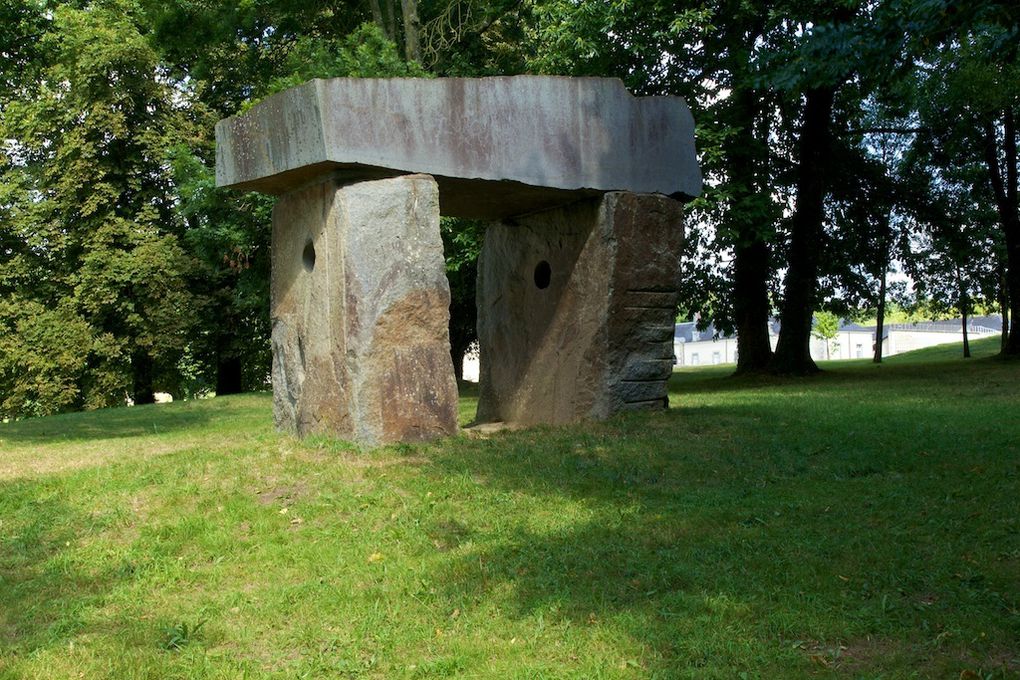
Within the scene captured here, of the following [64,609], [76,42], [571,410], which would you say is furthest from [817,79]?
[76,42]

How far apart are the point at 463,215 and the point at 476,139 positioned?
2.17 meters

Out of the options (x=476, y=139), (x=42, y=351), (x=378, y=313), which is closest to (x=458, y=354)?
(x=42, y=351)

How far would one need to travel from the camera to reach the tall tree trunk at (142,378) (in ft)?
80.3

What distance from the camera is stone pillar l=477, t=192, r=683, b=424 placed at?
10.1m

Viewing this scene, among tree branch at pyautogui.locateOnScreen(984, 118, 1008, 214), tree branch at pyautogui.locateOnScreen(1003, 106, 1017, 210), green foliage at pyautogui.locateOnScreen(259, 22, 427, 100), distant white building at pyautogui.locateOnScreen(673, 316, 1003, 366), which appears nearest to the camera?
green foliage at pyautogui.locateOnScreen(259, 22, 427, 100)

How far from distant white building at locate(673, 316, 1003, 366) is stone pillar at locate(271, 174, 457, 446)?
5518 centimetres

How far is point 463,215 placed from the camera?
1133 centimetres

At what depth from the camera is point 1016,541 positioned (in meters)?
5.79

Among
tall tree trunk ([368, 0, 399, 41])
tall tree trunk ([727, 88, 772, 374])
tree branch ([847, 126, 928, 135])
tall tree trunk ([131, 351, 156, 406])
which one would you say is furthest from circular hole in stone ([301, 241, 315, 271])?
tall tree trunk ([131, 351, 156, 406])

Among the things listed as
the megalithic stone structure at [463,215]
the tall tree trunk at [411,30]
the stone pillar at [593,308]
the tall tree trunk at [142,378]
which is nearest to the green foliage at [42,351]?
the tall tree trunk at [142,378]

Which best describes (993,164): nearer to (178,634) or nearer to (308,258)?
(308,258)

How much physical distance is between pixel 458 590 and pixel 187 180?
17020 millimetres

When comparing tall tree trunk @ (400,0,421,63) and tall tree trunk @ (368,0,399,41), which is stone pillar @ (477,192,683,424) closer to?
tall tree trunk @ (400,0,421,63)

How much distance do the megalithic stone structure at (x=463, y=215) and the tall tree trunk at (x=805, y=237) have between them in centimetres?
999
